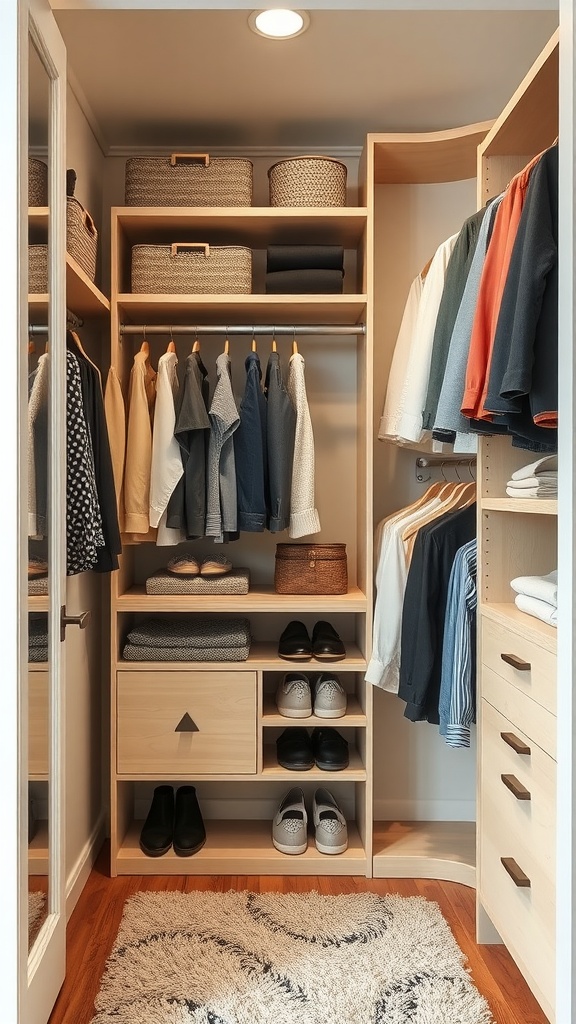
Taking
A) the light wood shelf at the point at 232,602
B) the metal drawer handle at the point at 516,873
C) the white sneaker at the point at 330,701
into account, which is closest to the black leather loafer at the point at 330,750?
the white sneaker at the point at 330,701

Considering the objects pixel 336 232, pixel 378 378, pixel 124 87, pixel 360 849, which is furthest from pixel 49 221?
pixel 360 849

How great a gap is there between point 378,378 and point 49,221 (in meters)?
1.46

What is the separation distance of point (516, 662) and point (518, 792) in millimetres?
280

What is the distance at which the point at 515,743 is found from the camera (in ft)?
5.66

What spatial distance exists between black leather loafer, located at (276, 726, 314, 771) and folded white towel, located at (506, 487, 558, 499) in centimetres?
121

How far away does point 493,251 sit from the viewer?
1745 mm

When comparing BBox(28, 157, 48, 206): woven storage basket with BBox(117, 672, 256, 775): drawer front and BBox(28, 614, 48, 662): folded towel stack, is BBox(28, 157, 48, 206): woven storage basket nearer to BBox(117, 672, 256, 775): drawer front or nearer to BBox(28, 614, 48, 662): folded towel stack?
BBox(28, 614, 48, 662): folded towel stack

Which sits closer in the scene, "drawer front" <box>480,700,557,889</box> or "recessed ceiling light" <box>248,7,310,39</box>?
"drawer front" <box>480,700,557,889</box>

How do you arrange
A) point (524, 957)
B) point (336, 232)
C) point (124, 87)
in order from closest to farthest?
point (524, 957), point (124, 87), point (336, 232)

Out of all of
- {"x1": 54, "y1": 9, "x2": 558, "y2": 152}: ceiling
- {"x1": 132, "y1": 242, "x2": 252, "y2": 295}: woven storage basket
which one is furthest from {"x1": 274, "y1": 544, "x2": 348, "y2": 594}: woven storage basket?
{"x1": 54, "y1": 9, "x2": 558, "y2": 152}: ceiling

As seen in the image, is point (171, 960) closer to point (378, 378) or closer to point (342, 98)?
point (378, 378)

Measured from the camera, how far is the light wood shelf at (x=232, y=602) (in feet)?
8.23

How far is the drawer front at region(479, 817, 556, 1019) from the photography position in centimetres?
155

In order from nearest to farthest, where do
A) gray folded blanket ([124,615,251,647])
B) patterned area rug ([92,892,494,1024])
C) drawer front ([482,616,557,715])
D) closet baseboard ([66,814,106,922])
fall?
drawer front ([482,616,557,715]) < patterned area rug ([92,892,494,1024]) < closet baseboard ([66,814,106,922]) < gray folded blanket ([124,615,251,647])
